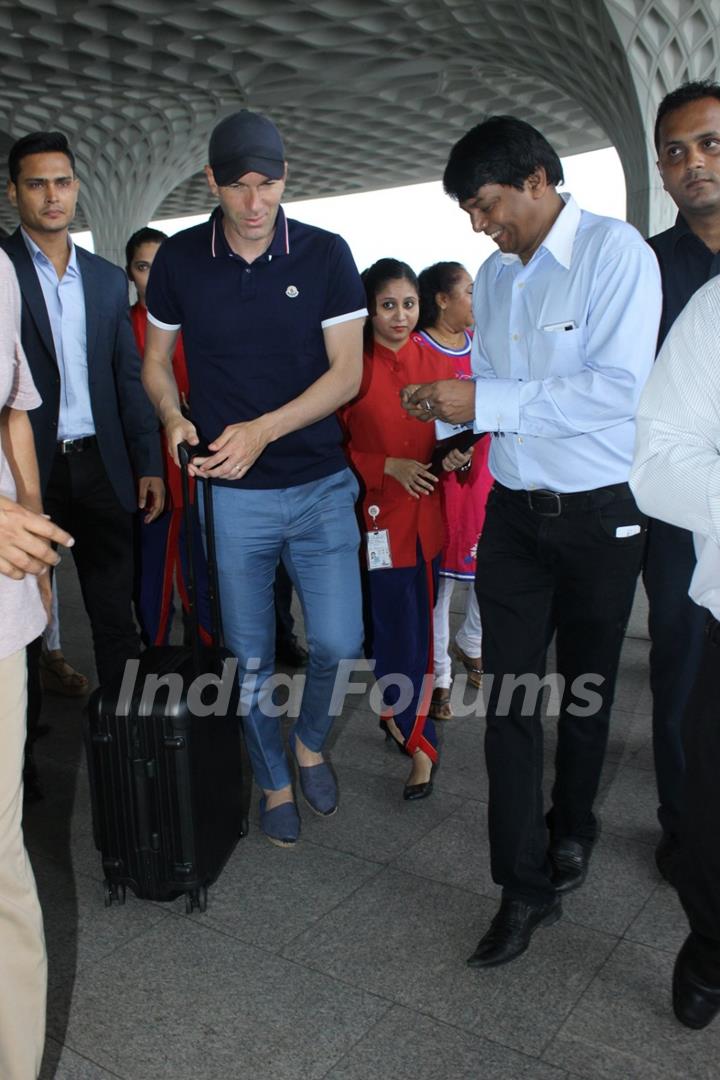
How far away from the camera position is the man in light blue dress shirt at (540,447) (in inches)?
85.7

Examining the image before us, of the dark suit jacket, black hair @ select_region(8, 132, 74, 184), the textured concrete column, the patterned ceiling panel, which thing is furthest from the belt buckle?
the patterned ceiling panel

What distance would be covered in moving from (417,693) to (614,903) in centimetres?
107

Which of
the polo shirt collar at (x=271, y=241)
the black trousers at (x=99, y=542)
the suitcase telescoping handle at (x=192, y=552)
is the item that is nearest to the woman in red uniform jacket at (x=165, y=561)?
the black trousers at (x=99, y=542)

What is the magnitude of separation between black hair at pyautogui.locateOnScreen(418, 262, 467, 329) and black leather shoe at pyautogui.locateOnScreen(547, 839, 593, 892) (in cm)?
207

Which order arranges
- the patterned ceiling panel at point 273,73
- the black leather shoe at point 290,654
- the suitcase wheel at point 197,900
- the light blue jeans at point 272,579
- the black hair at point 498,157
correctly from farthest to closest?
1. the patterned ceiling panel at point 273,73
2. the black leather shoe at point 290,654
3. the light blue jeans at point 272,579
4. the suitcase wheel at point 197,900
5. the black hair at point 498,157

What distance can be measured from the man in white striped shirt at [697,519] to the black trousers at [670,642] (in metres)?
0.64

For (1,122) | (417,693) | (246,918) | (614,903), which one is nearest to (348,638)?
(417,693)

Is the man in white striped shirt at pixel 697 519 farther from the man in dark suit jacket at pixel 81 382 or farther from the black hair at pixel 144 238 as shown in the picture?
the black hair at pixel 144 238

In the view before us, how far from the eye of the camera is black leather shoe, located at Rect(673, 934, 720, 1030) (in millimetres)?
2021

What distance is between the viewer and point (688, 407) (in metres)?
1.76

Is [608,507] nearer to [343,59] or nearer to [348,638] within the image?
[348,638]

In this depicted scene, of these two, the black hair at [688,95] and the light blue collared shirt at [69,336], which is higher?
the black hair at [688,95]

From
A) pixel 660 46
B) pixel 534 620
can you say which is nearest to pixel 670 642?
pixel 534 620

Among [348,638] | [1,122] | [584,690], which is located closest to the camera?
[584,690]
